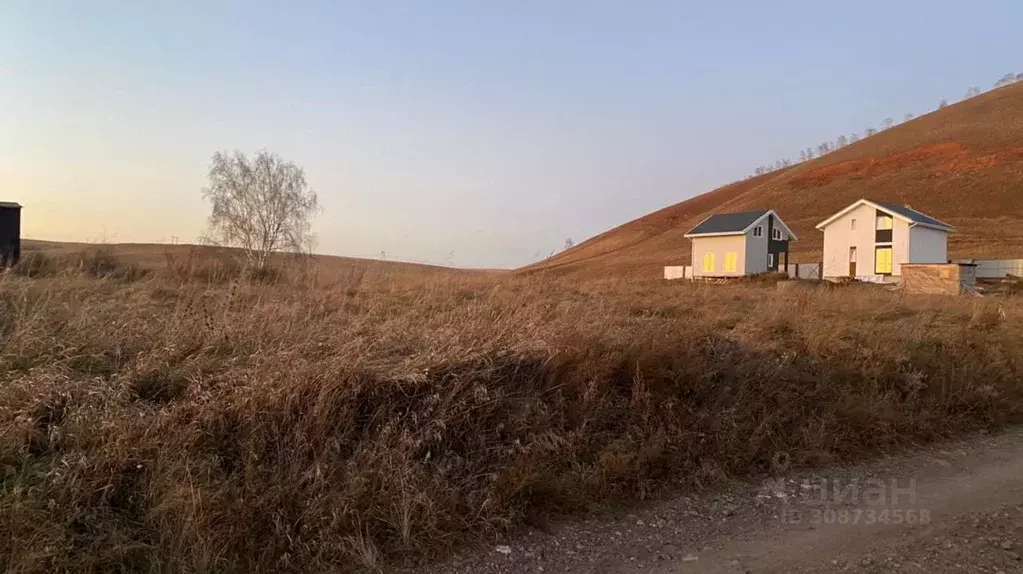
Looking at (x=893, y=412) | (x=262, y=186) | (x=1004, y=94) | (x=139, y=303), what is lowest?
(x=893, y=412)

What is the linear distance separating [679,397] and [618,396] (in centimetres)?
65

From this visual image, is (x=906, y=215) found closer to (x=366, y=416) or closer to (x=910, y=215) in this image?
(x=910, y=215)

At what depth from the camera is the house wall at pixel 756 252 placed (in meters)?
45.5

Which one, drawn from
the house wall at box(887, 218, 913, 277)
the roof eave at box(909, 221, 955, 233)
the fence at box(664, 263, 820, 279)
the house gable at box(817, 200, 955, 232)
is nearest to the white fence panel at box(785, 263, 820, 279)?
the fence at box(664, 263, 820, 279)

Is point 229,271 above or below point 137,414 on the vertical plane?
above

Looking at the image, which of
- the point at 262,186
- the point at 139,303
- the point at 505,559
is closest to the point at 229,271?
the point at 139,303

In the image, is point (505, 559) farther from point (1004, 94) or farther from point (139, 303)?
point (1004, 94)

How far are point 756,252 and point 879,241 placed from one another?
8329 mm

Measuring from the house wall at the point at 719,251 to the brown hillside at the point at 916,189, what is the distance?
9413 mm

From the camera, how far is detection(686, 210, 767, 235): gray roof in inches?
1812

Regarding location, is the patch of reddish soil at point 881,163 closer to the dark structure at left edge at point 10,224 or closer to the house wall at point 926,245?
the house wall at point 926,245

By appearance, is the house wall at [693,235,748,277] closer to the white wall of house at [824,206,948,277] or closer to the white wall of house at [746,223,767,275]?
the white wall of house at [746,223,767,275]

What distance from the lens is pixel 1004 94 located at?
4493 inches

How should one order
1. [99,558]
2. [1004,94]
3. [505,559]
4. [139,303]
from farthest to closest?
1. [1004,94]
2. [139,303]
3. [505,559]
4. [99,558]
